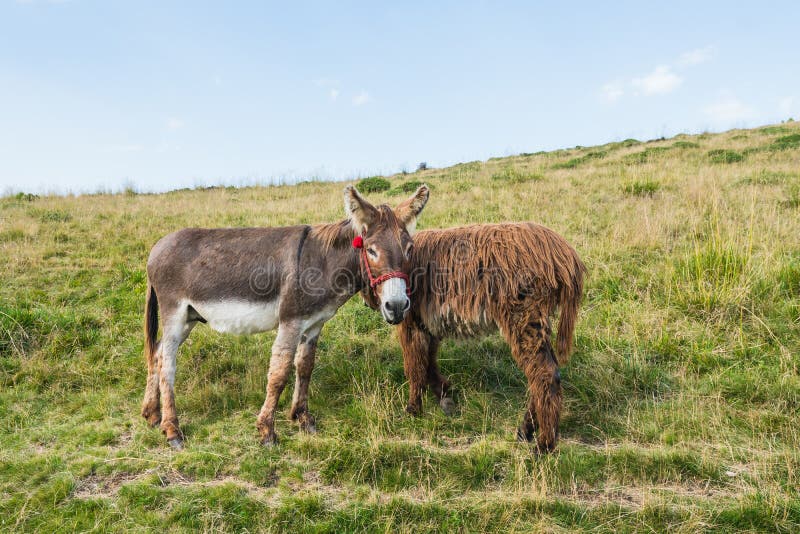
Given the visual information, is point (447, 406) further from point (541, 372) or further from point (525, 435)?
point (541, 372)

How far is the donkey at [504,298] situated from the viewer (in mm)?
3789

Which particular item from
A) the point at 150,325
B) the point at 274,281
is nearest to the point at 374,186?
the point at 150,325

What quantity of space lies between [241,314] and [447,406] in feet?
7.13

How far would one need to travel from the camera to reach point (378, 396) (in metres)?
4.61

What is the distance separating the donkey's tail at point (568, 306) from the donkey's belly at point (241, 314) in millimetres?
2526

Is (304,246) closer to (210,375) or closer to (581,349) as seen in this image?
(210,375)

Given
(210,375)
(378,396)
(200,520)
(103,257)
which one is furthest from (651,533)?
(103,257)

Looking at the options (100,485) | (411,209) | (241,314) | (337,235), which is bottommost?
(100,485)

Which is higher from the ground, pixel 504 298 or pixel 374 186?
pixel 374 186

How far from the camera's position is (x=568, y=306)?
13.3ft

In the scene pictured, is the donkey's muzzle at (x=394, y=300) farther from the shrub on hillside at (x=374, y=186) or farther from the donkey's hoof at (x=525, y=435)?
the shrub on hillside at (x=374, y=186)

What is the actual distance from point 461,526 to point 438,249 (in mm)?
2301

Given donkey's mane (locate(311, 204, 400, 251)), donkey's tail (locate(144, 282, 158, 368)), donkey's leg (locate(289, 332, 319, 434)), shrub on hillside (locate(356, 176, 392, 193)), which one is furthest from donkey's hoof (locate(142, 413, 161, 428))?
shrub on hillside (locate(356, 176, 392, 193))

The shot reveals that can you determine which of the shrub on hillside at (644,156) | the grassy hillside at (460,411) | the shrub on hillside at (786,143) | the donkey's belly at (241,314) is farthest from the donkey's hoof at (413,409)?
the shrub on hillside at (786,143)
